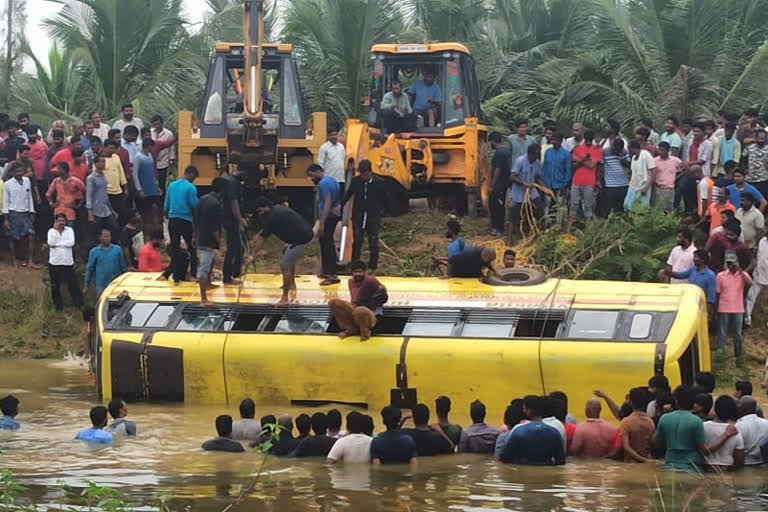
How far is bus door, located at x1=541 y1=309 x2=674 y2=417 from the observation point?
20.1m

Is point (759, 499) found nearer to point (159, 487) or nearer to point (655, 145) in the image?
point (159, 487)

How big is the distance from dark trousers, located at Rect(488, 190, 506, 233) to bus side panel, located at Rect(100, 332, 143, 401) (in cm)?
837

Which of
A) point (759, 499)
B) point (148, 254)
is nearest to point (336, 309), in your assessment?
point (148, 254)

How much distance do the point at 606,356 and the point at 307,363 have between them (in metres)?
4.02

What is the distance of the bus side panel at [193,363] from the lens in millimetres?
21750

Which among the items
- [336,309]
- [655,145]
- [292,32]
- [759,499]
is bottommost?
[759,499]

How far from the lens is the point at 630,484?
16.4 meters

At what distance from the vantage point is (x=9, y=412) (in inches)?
755

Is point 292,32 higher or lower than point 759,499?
higher

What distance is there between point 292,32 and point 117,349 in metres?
15.5

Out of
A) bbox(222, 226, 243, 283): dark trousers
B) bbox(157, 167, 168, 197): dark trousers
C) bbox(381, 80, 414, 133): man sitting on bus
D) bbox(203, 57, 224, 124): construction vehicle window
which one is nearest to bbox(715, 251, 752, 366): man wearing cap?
bbox(222, 226, 243, 283): dark trousers

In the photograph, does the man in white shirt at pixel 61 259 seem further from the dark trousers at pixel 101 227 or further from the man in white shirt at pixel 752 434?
the man in white shirt at pixel 752 434

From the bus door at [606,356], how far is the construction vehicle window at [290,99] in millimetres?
9327

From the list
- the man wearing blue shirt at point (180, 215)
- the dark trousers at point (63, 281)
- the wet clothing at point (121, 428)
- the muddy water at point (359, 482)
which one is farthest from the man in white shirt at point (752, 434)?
the dark trousers at point (63, 281)
